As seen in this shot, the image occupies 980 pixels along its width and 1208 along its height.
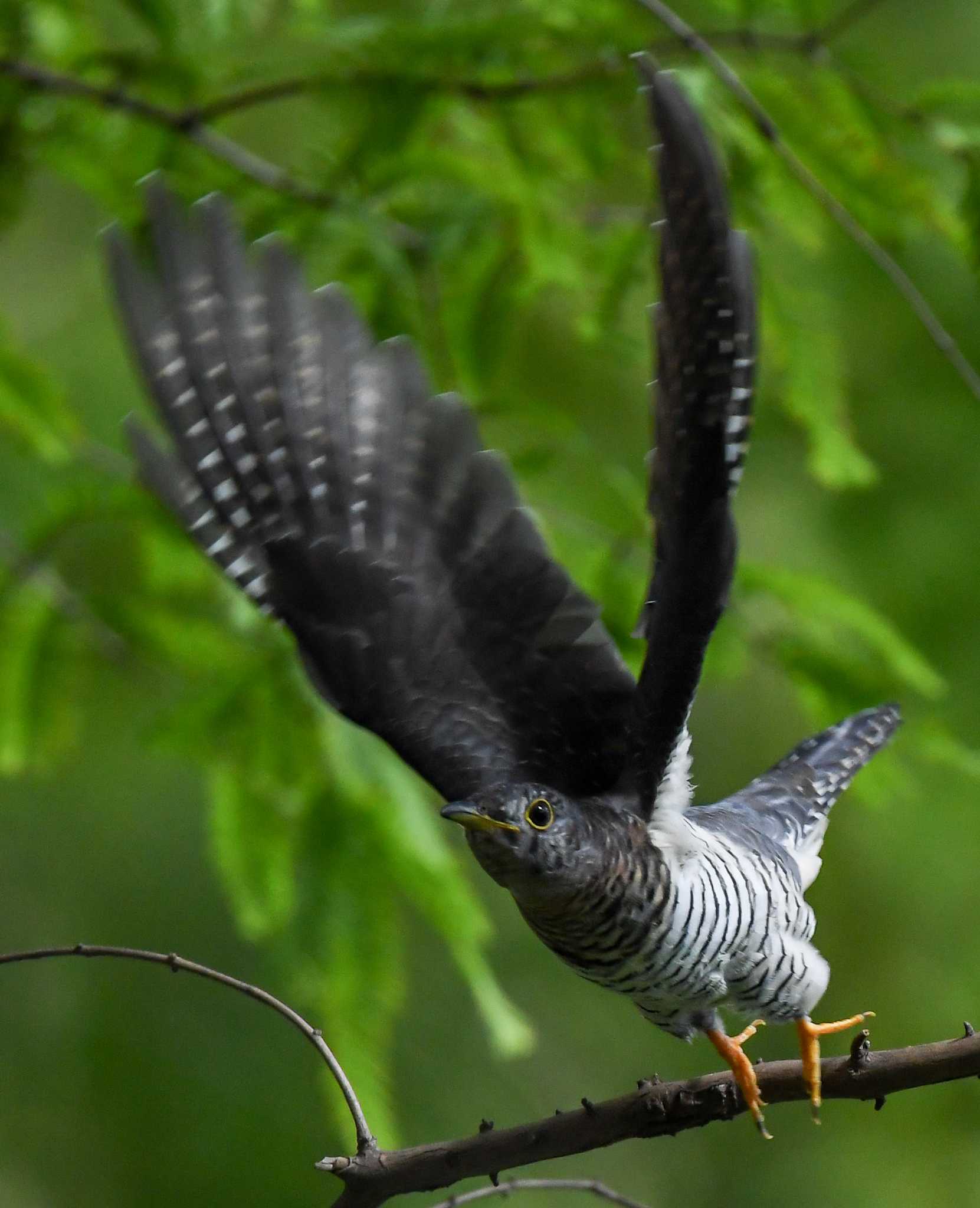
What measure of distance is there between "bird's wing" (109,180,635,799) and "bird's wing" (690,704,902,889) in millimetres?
437

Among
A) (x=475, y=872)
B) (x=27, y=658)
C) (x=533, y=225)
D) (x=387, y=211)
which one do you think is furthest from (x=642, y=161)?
(x=475, y=872)

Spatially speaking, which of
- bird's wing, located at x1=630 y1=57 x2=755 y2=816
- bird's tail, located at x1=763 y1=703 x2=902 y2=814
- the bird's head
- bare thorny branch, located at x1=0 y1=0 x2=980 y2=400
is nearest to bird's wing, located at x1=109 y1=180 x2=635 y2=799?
the bird's head

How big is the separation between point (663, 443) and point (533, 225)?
3.41ft

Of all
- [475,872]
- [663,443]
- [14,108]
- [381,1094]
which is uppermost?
[14,108]

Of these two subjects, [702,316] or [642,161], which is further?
[642,161]

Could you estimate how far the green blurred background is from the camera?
2.26 meters

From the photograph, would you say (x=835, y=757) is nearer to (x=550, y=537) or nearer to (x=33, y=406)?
(x=550, y=537)

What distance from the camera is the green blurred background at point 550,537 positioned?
226cm

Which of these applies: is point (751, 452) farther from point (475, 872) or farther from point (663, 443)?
point (663, 443)

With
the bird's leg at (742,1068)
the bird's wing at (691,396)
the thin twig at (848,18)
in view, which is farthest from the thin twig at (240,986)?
the thin twig at (848,18)

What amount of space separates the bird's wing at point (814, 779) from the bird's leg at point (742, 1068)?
39 cm

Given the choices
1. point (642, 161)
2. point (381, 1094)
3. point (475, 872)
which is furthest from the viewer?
point (475, 872)

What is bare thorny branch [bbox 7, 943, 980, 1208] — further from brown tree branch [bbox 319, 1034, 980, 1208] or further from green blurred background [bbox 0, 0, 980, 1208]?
green blurred background [bbox 0, 0, 980, 1208]

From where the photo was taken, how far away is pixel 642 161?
2.65 metres
